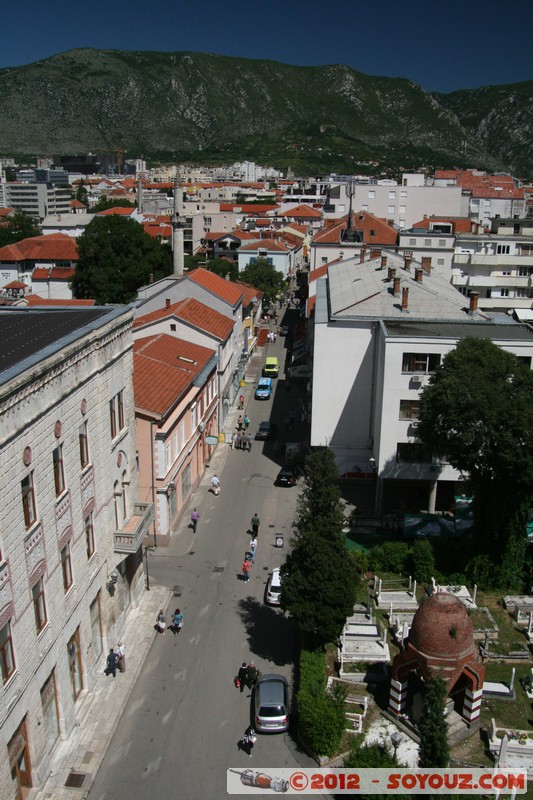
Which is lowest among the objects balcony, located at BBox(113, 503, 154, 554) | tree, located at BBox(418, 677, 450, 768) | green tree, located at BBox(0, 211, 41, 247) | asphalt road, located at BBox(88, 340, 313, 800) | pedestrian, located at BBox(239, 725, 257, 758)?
asphalt road, located at BBox(88, 340, 313, 800)

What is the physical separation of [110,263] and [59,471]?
52942mm

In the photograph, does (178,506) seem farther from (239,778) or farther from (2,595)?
(2,595)

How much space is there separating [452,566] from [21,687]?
18.6 m

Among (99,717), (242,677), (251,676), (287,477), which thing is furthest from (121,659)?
(287,477)

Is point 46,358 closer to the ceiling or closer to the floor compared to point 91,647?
closer to the ceiling

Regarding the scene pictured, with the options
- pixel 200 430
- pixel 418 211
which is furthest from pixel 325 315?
pixel 418 211

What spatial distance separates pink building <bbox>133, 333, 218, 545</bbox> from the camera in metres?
29.7

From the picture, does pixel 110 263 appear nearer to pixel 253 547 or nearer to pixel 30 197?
pixel 253 547

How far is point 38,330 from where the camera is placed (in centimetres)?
2095

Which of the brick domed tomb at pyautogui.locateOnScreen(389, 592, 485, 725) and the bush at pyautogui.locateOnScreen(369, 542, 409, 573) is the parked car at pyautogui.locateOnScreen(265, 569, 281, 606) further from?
the brick domed tomb at pyautogui.locateOnScreen(389, 592, 485, 725)

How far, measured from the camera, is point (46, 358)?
17.1 metres

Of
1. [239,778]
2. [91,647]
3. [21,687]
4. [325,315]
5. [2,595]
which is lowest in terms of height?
[239,778]

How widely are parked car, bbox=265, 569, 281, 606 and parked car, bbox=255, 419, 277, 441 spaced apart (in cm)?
1745

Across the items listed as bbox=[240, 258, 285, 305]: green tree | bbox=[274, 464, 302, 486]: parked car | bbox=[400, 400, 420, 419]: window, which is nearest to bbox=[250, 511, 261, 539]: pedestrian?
bbox=[274, 464, 302, 486]: parked car
